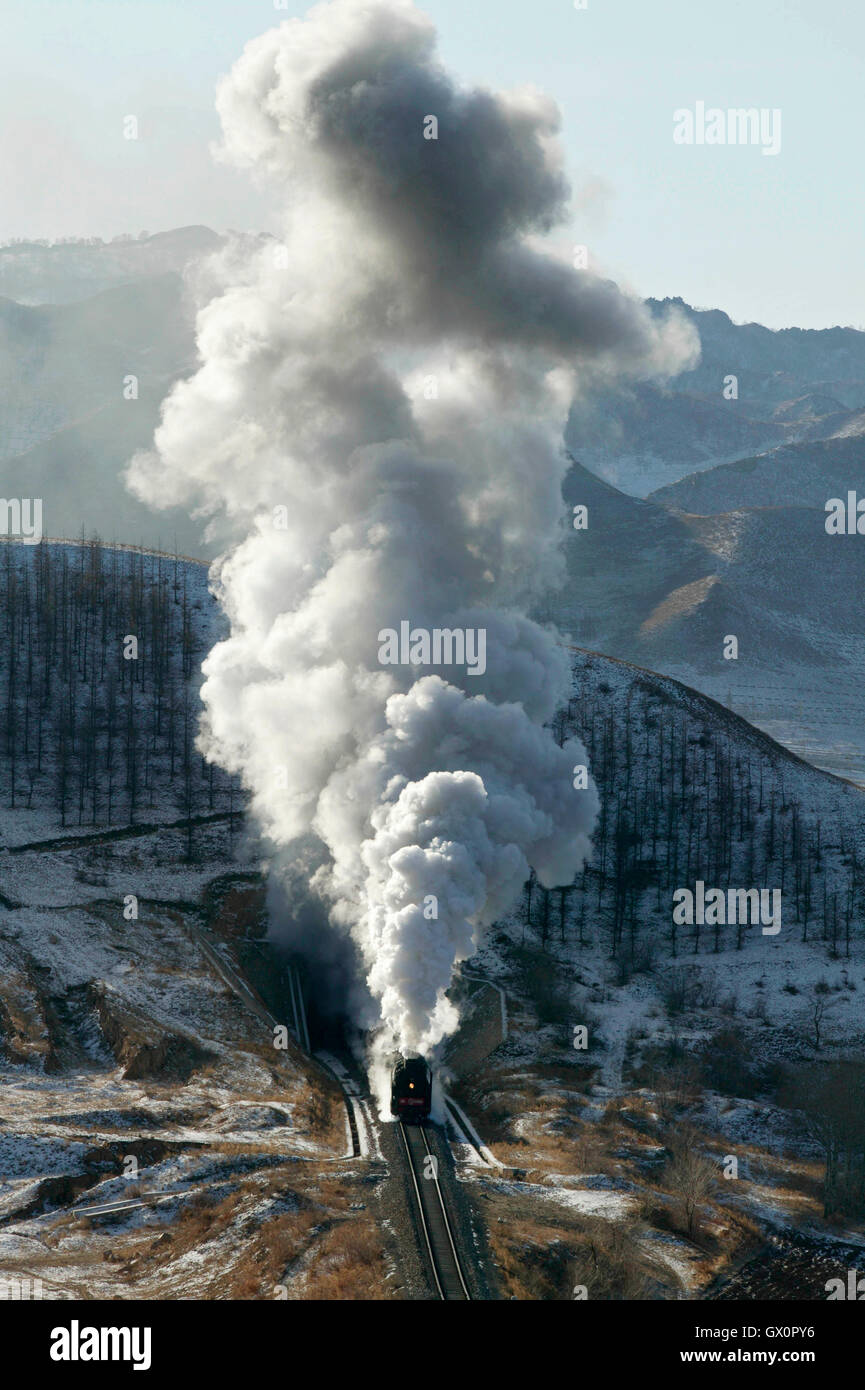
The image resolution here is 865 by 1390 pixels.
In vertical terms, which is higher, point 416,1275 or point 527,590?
point 527,590

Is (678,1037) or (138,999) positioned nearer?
(138,999)

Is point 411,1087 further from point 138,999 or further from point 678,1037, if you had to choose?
point 678,1037

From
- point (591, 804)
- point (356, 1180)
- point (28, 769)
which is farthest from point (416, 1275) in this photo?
point (28, 769)

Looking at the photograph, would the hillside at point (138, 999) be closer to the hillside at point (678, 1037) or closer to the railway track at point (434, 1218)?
the railway track at point (434, 1218)

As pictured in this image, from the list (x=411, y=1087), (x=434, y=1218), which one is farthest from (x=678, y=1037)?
(x=434, y=1218)

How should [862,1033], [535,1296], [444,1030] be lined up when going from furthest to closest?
[862,1033]
[444,1030]
[535,1296]

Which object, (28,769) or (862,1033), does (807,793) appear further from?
(28,769)
